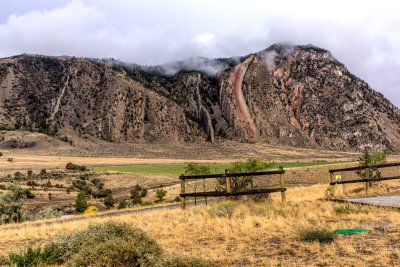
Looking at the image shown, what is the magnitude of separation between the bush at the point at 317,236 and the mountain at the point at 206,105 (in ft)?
459

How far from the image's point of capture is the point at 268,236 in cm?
1237

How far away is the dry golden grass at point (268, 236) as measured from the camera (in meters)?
9.47

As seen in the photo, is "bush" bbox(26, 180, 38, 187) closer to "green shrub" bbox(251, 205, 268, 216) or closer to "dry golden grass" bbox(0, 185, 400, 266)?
"dry golden grass" bbox(0, 185, 400, 266)

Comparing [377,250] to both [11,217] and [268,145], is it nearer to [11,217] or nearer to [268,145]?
[11,217]

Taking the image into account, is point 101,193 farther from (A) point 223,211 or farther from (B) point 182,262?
(B) point 182,262

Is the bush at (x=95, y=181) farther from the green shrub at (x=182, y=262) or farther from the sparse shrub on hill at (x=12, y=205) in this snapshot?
the green shrub at (x=182, y=262)

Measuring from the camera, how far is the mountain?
506ft

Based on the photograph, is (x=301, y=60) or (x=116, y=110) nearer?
(x=116, y=110)

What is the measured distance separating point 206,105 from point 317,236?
181778 mm

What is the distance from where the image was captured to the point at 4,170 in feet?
278

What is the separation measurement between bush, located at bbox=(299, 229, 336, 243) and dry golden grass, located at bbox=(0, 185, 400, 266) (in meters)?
0.21

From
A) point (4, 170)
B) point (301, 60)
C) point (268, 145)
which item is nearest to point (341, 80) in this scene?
point (301, 60)

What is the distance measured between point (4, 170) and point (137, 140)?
222 feet

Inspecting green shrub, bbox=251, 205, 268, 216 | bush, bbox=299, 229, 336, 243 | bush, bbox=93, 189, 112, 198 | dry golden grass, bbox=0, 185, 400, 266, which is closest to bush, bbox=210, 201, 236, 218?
dry golden grass, bbox=0, 185, 400, 266
